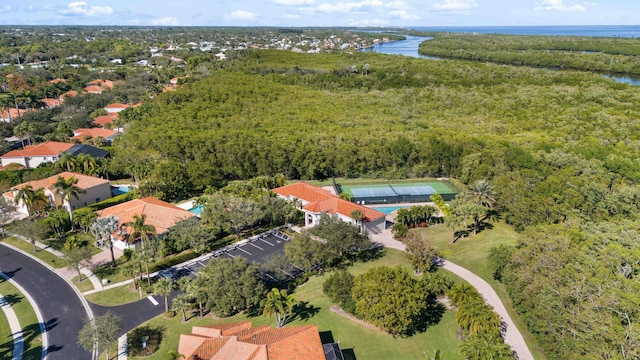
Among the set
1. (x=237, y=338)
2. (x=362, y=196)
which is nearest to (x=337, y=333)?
(x=237, y=338)

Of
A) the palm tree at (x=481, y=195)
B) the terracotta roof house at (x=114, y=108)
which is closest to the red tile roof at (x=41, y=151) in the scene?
the terracotta roof house at (x=114, y=108)

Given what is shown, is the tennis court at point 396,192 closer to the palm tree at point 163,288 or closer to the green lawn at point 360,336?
the green lawn at point 360,336

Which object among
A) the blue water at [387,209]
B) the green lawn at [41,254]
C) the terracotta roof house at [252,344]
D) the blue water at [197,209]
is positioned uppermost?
the terracotta roof house at [252,344]

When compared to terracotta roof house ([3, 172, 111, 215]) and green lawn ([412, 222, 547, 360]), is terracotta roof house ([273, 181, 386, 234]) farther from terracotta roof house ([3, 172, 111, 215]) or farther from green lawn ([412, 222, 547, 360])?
terracotta roof house ([3, 172, 111, 215])

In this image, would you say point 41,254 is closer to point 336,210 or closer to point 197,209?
point 197,209

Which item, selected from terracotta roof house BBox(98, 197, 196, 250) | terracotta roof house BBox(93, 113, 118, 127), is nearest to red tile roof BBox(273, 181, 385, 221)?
terracotta roof house BBox(98, 197, 196, 250)

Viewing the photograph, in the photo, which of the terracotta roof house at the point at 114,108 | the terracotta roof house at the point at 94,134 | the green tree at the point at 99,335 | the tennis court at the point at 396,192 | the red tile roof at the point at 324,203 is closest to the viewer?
the green tree at the point at 99,335

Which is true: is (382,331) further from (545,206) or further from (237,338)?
(545,206)
